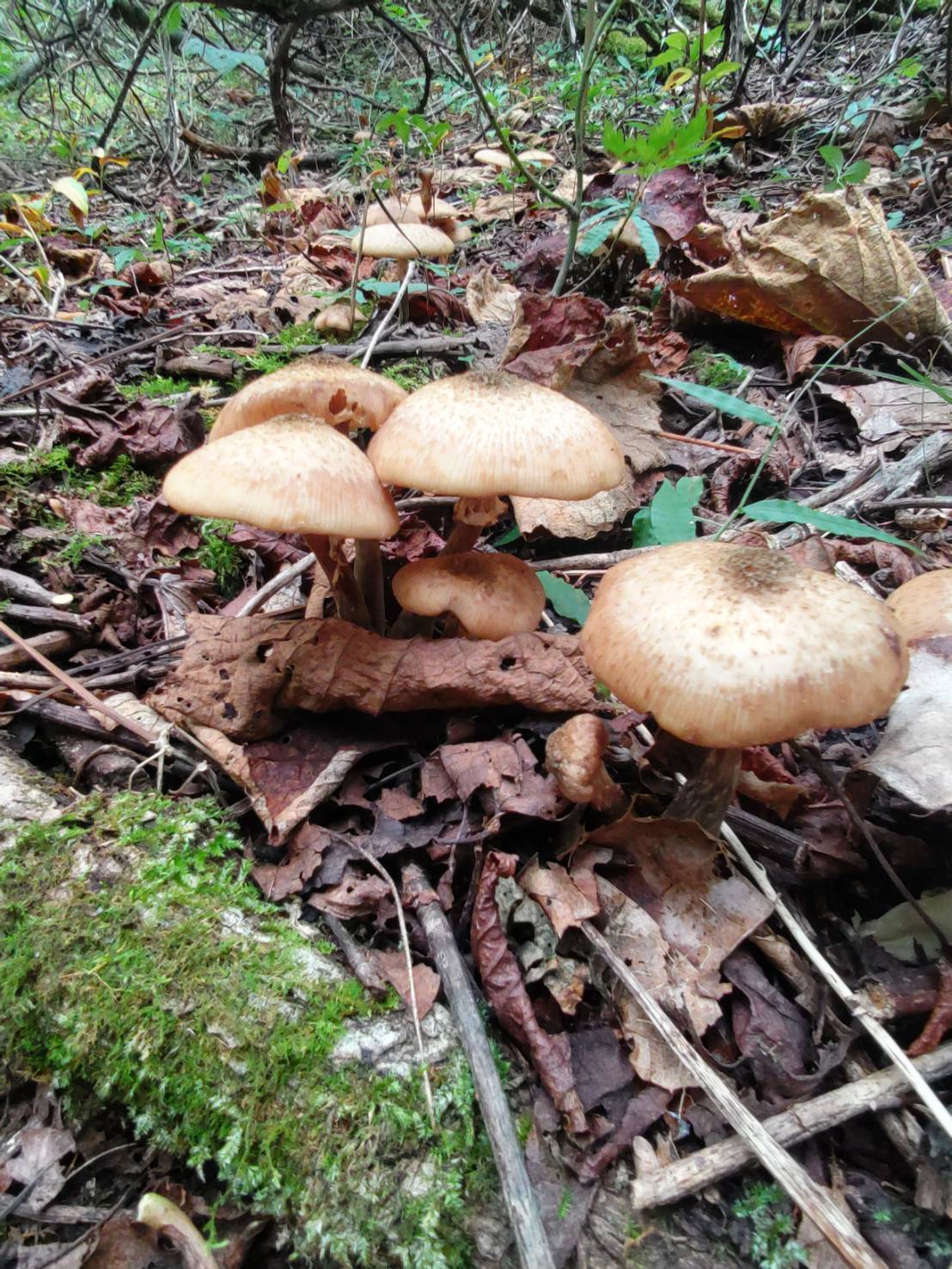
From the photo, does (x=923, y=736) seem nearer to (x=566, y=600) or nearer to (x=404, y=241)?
(x=566, y=600)

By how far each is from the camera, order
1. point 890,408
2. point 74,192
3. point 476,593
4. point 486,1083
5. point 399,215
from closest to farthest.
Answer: point 486,1083
point 476,593
point 890,408
point 399,215
point 74,192

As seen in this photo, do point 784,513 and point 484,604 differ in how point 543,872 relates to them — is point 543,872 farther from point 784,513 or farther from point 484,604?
point 784,513

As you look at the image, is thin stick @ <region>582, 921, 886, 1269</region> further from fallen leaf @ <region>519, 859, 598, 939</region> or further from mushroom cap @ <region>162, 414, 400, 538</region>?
mushroom cap @ <region>162, 414, 400, 538</region>

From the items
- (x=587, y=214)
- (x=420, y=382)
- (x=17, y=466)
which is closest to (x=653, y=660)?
(x=420, y=382)

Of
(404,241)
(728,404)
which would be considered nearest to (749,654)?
(728,404)

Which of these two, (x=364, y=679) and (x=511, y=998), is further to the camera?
(x=364, y=679)

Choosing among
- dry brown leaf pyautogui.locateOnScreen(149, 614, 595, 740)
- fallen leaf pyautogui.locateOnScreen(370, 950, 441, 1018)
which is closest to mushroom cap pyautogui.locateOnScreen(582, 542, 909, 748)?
dry brown leaf pyautogui.locateOnScreen(149, 614, 595, 740)

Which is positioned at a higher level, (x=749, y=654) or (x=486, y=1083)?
(x=749, y=654)
